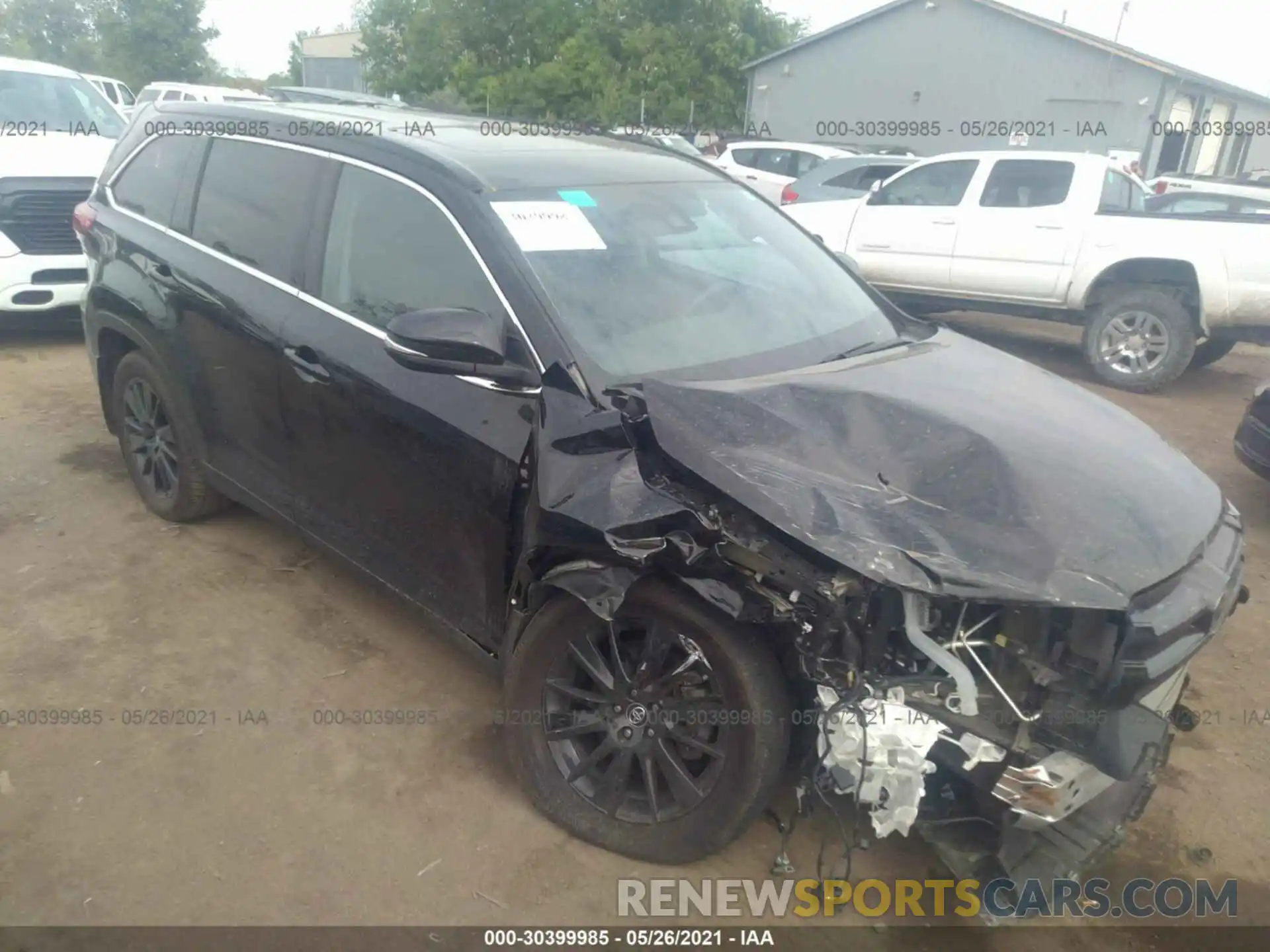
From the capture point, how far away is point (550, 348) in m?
2.69

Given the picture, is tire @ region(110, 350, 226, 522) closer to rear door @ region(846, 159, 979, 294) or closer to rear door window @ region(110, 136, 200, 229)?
rear door window @ region(110, 136, 200, 229)

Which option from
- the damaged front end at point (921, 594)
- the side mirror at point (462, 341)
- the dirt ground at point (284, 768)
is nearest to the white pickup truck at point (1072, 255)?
the dirt ground at point (284, 768)

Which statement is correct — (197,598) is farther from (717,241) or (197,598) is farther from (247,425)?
(717,241)

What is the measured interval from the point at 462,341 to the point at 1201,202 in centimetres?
1135

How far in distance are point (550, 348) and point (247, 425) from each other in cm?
164

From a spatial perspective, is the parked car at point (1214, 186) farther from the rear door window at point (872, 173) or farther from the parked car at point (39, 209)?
the parked car at point (39, 209)

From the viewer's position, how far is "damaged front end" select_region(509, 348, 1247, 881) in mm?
2215

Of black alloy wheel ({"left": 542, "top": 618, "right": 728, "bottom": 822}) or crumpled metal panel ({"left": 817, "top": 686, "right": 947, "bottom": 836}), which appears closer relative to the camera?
crumpled metal panel ({"left": 817, "top": 686, "right": 947, "bottom": 836})

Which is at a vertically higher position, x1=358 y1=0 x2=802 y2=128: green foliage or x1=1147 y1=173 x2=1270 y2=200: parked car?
x1=358 y1=0 x2=802 y2=128: green foliage

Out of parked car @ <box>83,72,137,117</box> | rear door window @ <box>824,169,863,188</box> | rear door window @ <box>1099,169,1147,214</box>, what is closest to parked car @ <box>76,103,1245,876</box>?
rear door window @ <box>1099,169,1147,214</box>

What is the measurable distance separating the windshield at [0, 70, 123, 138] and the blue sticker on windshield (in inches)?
261

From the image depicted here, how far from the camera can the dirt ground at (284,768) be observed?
259cm

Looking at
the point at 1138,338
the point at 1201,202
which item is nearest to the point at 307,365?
the point at 1138,338

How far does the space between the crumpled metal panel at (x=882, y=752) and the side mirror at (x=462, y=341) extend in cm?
125
